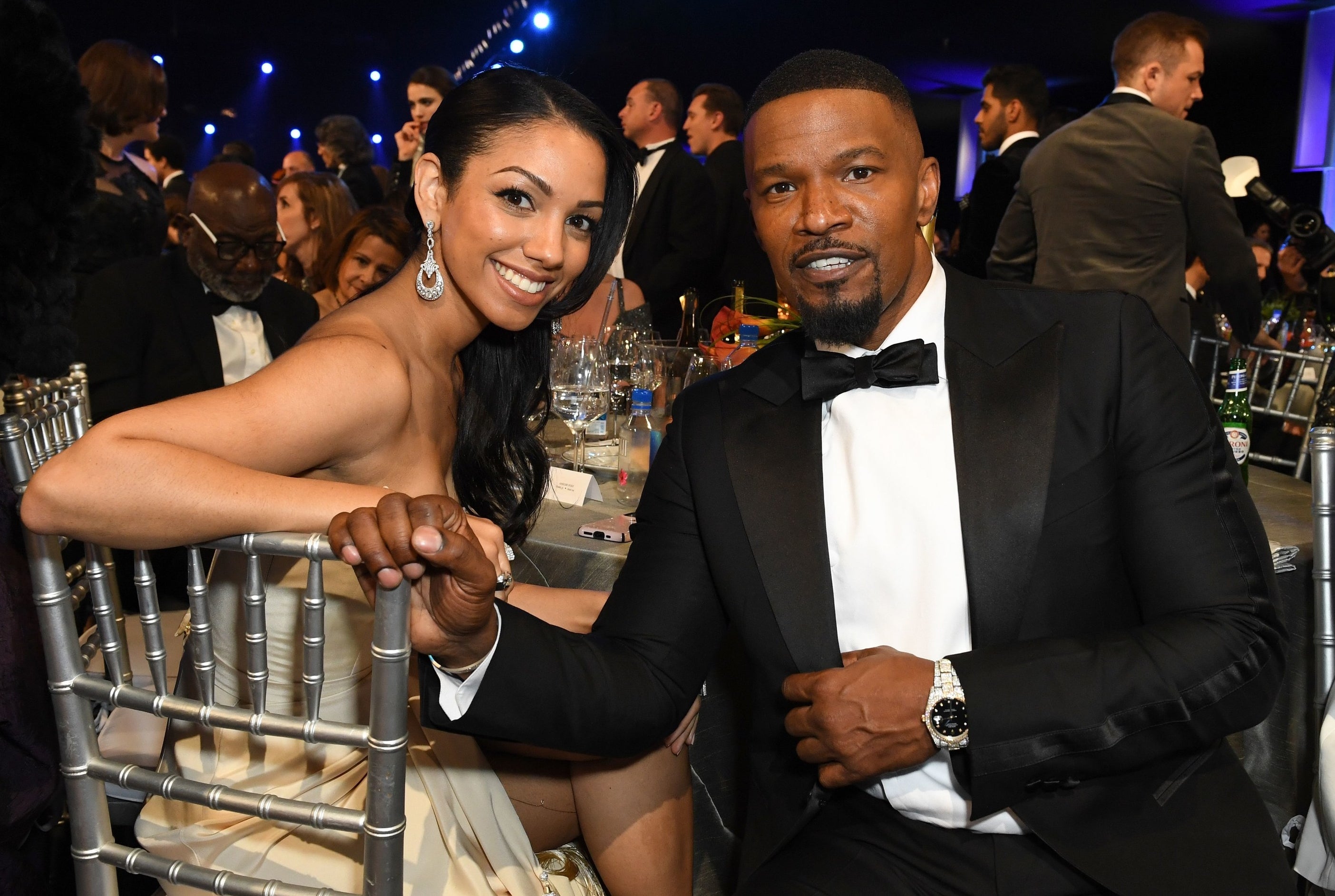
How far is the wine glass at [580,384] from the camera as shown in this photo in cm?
241

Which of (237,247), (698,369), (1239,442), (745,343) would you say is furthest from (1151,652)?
(237,247)

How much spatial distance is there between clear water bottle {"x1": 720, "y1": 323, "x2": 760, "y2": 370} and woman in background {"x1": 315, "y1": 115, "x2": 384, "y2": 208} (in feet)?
13.8

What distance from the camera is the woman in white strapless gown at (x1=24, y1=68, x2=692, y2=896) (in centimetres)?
122

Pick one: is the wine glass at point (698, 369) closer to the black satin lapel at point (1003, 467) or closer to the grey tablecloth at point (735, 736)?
the grey tablecloth at point (735, 736)

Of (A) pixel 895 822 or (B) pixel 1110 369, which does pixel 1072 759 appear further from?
A: (B) pixel 1110 369

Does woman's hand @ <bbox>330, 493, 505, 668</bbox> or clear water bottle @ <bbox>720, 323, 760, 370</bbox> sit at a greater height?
clear water bottle @ <bbox>720, 323, 760, 370</bbox>

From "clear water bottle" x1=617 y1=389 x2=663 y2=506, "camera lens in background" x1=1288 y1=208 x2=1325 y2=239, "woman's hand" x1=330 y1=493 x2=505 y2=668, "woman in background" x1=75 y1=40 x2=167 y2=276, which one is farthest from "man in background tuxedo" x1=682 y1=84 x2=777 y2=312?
"woman's hand" x1=330 y1=493 x2=505 y2=668

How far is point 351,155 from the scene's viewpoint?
660 centimetres

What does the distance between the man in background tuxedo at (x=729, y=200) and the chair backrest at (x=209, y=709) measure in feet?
14.4

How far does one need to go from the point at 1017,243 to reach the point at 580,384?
2.93 m

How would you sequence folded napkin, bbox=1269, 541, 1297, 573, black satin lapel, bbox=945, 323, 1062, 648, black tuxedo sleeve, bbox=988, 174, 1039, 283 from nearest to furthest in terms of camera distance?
black satin lapel, bbox=945, 323, 1062, 648 → folded napkin, bbox=1269, 541, 1297, 573 → black tuxedo sleeve, bbox=988, 174, 1039, 283

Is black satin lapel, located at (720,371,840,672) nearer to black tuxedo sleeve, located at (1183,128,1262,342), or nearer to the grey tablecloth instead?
the grey tablecloth

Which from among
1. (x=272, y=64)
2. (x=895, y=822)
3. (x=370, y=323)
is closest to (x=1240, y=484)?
(x=895, y=822)

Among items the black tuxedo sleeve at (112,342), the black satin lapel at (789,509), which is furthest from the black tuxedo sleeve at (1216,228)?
the black tuxedo sleeve at (112,342)
